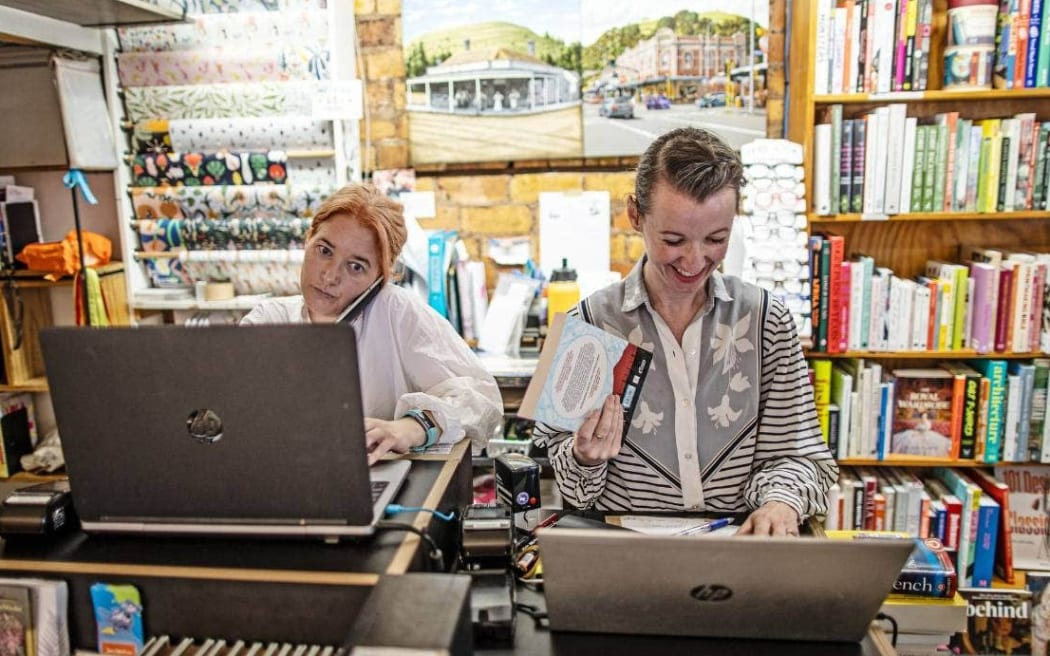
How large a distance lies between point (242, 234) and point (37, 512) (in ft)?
6.52

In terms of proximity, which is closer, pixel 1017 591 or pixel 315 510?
pixel 315 510

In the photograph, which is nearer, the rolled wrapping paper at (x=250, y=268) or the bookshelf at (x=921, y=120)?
the bookshelf at (x=921, y=120)

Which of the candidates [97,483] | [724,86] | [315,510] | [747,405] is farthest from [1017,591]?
[97,483]

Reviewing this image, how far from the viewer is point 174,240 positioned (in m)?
2.92

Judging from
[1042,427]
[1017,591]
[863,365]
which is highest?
[863,365]

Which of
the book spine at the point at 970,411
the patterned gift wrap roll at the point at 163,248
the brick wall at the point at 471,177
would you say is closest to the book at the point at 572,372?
the brick wall at the point at 471,177

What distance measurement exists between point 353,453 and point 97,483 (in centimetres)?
35

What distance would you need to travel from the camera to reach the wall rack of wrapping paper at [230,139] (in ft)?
9.18

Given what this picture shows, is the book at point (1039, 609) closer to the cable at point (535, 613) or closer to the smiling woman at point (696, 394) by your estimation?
the smiling woman at point (696, 394)

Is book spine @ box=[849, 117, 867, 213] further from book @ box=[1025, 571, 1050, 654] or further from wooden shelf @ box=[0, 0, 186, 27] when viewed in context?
wooden shelf @ box=[0, 0, 186, 27]

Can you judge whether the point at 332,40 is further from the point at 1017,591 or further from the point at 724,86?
the point at 1017,591

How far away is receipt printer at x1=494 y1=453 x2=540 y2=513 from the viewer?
1.41 metres

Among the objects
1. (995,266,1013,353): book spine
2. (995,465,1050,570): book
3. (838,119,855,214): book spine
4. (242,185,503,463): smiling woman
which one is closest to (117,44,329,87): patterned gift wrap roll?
(242,185,503,463): smiling woman

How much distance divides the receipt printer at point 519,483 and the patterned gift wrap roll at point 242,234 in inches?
68.4
